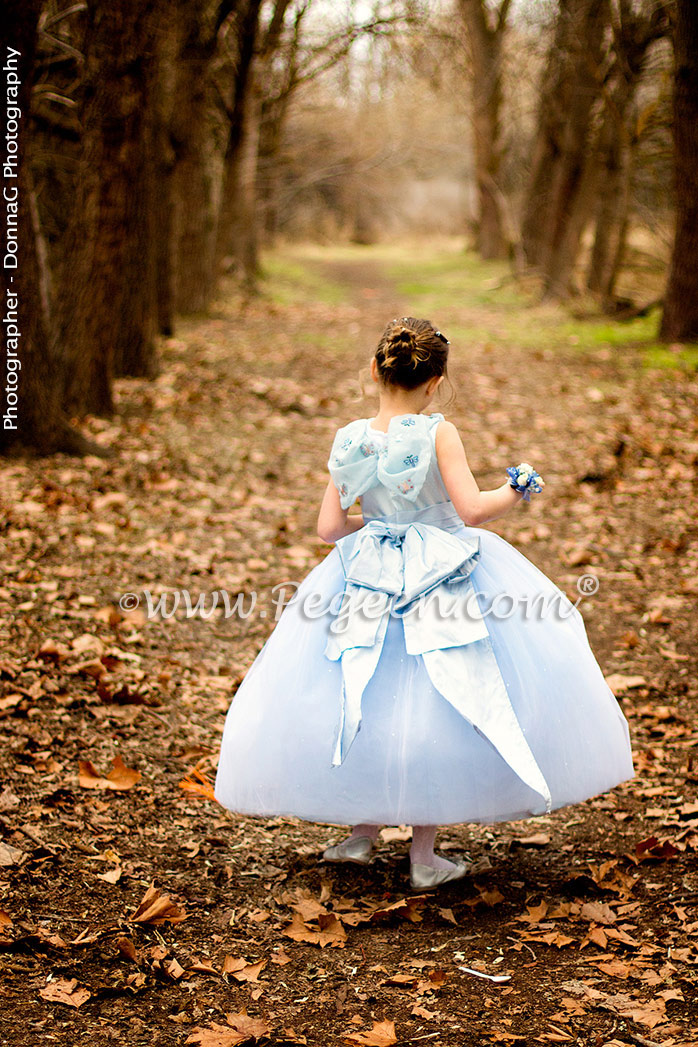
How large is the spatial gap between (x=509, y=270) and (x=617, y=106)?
9942mm

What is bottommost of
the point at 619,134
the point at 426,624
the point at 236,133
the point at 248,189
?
the point at 426,624

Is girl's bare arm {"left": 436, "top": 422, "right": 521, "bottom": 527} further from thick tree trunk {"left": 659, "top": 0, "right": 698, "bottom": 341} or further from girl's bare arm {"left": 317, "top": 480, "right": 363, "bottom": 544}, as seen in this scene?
thick tree trunk {"left": 659, "top": 0, "right": 698, "bottom": 341}

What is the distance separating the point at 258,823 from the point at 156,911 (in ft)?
2.88

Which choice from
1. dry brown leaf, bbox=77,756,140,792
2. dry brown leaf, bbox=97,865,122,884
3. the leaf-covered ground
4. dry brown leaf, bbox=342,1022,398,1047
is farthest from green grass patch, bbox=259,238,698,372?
dry brown leaf, bbox=342,1022,398,1047

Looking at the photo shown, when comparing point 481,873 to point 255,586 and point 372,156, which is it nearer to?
point 255,586

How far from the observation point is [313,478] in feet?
29.6

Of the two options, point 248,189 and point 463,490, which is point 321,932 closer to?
point 463,490

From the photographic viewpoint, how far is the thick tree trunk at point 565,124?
18172 millimetres

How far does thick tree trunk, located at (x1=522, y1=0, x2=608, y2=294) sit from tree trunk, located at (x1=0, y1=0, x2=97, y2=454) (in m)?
12.7

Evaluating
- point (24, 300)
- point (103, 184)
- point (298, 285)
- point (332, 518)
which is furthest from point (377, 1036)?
point (298, 285)

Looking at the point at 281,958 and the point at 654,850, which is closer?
the point at 281,958

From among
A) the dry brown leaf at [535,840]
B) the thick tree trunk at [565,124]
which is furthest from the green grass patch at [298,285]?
the dry brown leaf at [535,840]

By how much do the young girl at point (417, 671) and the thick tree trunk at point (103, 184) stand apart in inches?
254

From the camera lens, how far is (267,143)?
22.4 m
